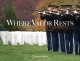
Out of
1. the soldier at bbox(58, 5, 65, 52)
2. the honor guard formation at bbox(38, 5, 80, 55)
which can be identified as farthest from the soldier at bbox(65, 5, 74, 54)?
the soldier at bbox(58, 5, 65, 52)

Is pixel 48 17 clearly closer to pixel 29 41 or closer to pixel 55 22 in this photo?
pixel 55 22

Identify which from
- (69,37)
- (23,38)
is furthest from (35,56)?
(23,38)

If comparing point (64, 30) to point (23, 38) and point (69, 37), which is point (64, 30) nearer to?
point (69, 37)

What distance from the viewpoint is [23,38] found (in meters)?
30.0

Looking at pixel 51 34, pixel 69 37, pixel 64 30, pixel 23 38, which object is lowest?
pixel 23 38

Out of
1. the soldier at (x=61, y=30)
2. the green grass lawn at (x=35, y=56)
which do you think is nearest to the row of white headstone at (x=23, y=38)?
the soldier at (x=61, y=30)

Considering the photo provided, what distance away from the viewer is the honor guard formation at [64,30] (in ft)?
65.3

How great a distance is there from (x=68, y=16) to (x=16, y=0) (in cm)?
6250

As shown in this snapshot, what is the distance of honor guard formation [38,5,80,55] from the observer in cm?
1991

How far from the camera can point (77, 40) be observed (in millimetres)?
19969

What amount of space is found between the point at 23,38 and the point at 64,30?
9179 millimetres

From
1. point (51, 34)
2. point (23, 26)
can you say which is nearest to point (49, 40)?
point (51, 34)

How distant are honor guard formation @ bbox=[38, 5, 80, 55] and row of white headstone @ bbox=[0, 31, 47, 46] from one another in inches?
276

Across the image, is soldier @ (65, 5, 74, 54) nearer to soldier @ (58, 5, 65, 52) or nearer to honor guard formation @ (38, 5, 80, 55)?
honor guard formation @ (38, 5, 80, 55)
